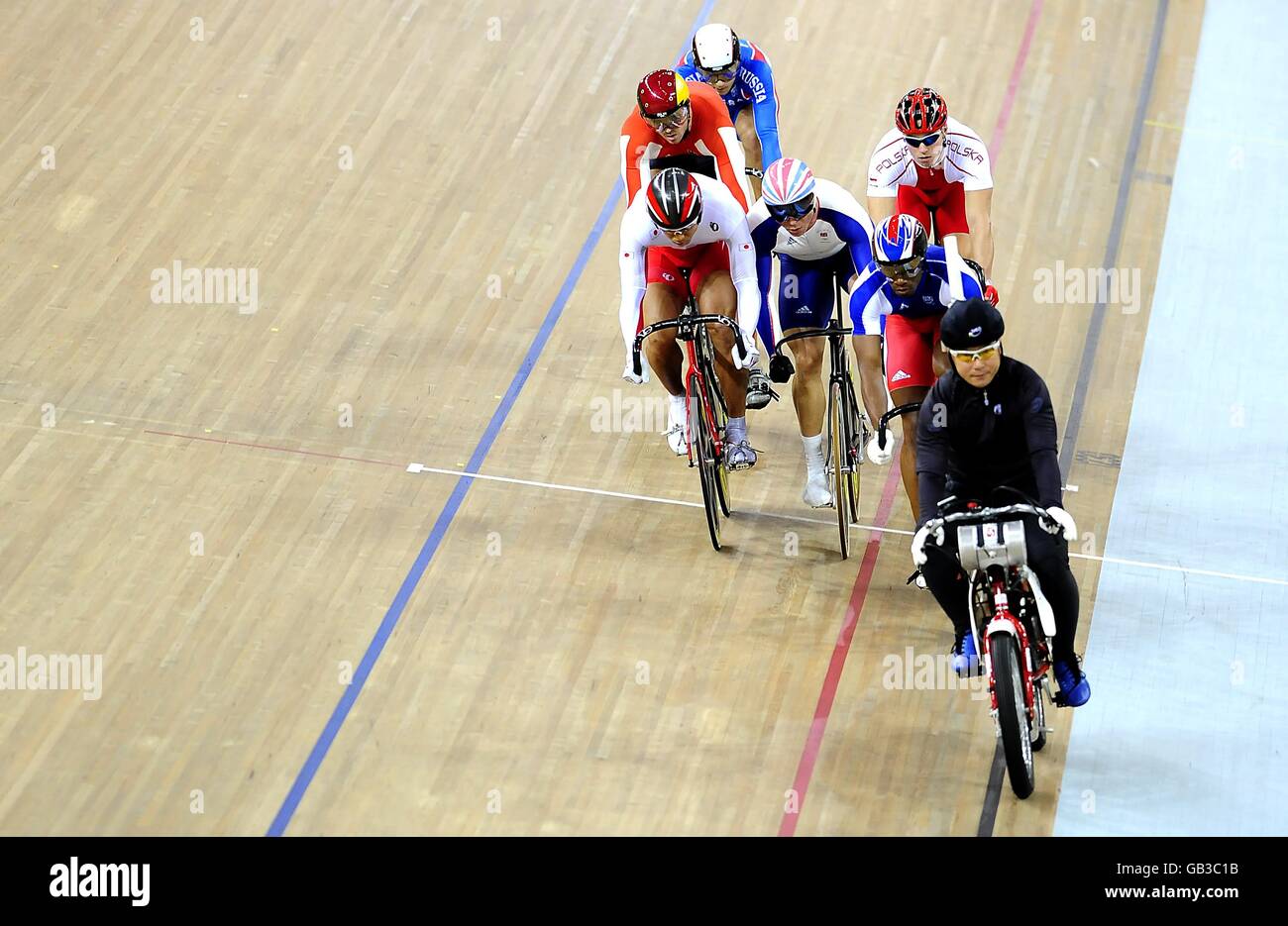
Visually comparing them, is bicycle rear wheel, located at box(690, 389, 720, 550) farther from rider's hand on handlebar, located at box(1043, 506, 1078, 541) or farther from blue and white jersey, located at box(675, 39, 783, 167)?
rider's hand on handlebar, located at box(1043, 506, 1078, 541)

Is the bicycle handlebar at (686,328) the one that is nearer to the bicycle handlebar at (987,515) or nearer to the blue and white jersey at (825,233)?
the blue and white jersey at (825,233)

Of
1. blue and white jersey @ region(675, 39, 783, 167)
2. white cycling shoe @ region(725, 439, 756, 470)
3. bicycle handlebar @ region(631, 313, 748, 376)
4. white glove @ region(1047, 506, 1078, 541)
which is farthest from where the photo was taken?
blue and white jersey @ region(675, 39, 783, 167)

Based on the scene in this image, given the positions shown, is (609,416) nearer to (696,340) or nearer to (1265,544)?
(696,340)

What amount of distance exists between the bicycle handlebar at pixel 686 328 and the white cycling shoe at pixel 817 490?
73 cm

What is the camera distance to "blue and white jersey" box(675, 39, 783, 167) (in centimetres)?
689

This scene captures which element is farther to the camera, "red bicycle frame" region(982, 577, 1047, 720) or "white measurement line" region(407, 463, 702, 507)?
"white measurement line" region(407, 463, 702, 507)

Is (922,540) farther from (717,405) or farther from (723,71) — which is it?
(723,71)

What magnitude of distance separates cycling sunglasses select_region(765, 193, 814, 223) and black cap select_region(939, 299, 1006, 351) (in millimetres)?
1253

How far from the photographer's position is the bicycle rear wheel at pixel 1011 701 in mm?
4457

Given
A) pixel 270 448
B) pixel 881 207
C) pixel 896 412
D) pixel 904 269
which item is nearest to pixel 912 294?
pixel 904 269

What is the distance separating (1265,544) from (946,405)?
216 cm

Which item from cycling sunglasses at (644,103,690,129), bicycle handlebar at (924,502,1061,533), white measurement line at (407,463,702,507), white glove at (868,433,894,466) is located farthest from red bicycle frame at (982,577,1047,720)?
cycling sunglasses at (644,103,690,129)

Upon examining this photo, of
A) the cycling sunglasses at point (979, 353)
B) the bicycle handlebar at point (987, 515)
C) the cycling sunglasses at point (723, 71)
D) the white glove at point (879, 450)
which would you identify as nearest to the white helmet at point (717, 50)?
the cycling sunglasses at point (723, 71)

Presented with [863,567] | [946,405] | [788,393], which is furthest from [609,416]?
[946,405]
